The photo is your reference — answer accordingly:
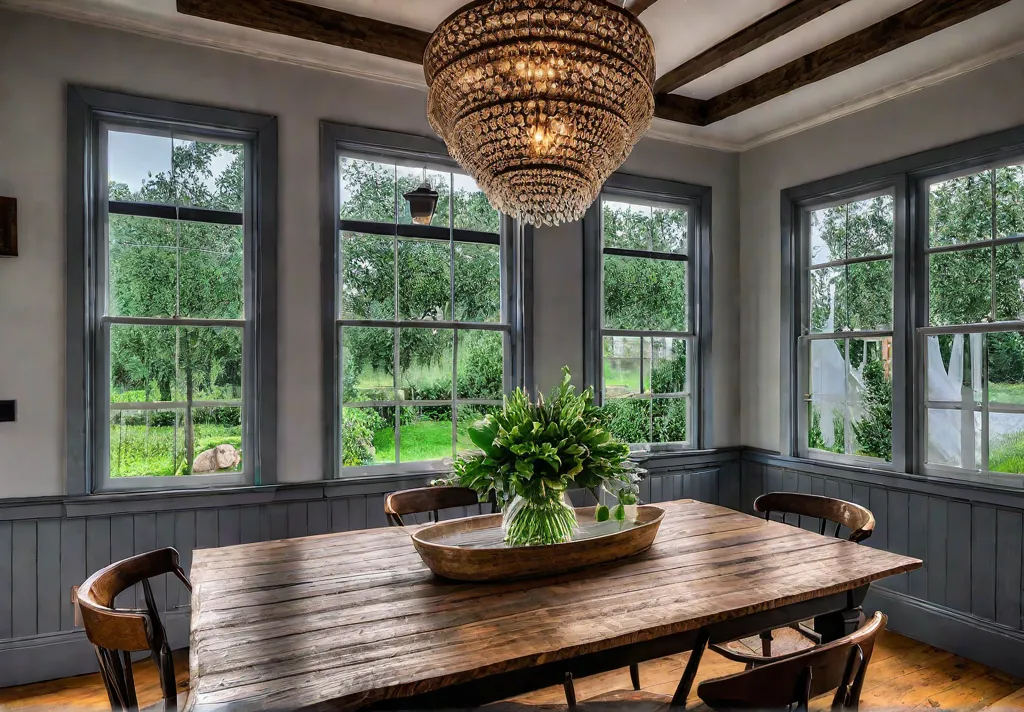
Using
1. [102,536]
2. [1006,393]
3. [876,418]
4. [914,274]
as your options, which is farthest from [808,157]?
[102,536]

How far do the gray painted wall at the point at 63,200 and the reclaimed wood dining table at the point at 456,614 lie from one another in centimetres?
121

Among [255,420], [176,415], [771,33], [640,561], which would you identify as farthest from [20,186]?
[771,33]

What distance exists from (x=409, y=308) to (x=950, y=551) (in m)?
3.07

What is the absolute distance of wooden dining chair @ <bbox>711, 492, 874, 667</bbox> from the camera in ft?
6.93

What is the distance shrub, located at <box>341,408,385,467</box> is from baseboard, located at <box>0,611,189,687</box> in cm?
136

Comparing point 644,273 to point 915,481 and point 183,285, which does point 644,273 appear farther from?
point 183,285

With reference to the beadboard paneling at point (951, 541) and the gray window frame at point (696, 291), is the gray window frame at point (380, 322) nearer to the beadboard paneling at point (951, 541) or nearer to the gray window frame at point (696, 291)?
the gray window frame at point (696, 291)

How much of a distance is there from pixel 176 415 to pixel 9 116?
144 cm

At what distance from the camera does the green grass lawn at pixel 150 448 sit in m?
2.87

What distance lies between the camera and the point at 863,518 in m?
2.37

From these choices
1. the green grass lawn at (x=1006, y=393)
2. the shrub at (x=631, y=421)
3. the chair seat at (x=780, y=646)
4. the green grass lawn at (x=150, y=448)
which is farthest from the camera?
the shrub at (x=631, y=421)

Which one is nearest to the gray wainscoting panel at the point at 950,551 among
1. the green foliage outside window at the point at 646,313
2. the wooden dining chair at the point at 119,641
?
the green foliage outside window at the point at 646,313

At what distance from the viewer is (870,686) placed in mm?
2742

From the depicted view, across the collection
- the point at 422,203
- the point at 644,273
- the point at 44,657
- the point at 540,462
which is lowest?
the point at 44,657
